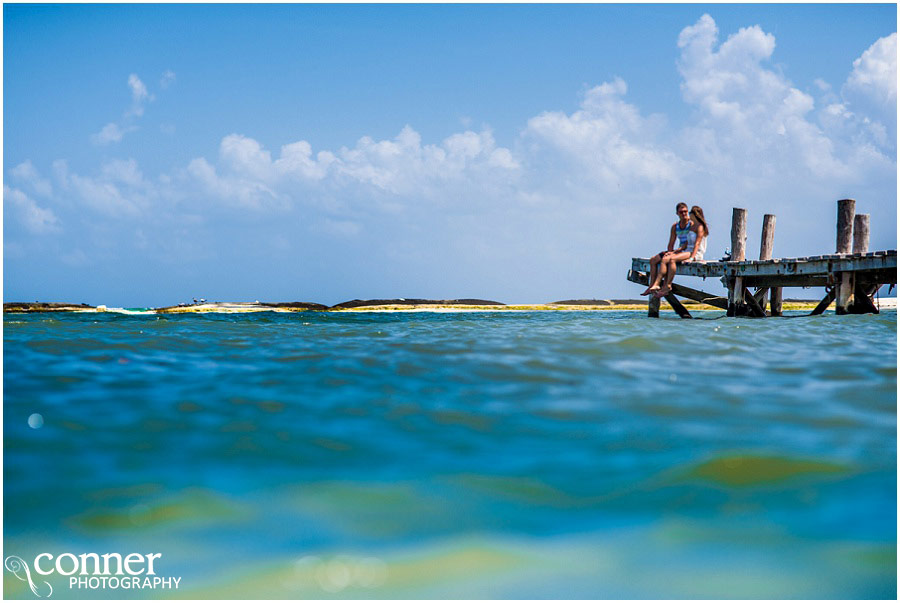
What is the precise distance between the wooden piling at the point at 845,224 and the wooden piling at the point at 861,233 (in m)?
2.24

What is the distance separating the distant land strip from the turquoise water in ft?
106

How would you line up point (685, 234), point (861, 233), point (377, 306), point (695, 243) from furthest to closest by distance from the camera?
point (377, 306) < point (861, 233) < point (685, 234) < point (695, 243)

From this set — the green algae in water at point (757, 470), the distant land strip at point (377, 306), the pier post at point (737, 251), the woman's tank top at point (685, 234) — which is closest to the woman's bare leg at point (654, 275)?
the woman's tank top at point (685, 234)

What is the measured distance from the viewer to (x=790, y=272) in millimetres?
15680

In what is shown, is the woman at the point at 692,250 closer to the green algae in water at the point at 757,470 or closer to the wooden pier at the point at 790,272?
the wooden pier at the point at 790,272

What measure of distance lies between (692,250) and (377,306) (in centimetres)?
3031

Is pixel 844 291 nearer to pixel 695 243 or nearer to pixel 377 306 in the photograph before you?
pixel 695 243

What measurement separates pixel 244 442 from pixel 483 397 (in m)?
1.65

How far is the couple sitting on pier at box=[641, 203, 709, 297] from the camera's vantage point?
1596 cm

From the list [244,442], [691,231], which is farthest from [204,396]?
[691,231]

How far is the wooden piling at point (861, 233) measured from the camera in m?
18.2

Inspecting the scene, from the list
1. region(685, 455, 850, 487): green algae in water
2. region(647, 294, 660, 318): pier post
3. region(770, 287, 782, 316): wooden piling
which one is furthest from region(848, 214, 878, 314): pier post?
region(685, 455, 850, 487): green algae in water

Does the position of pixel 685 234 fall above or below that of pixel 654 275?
above

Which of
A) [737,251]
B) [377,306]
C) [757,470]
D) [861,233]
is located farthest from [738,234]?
[377,306]
